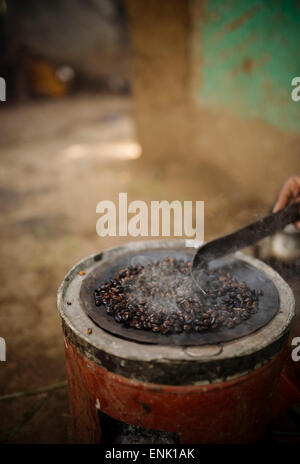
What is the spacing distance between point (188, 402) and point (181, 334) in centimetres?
37

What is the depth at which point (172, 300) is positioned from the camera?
2.28 meters

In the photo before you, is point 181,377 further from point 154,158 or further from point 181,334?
point 154,158

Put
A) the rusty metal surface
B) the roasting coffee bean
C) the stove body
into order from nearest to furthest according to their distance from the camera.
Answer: the stove body → the rusty metal surface → the roasting coffee bean

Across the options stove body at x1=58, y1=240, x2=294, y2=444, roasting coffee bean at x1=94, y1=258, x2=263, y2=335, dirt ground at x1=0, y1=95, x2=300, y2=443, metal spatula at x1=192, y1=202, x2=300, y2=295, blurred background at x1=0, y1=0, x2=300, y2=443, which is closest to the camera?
stove body at x1=58, y1=240, x2=294, y2=444

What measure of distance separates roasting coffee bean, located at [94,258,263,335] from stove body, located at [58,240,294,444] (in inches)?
4.7

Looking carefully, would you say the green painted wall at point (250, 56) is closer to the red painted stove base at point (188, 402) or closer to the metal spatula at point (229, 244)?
the metal spatula at point (229, 244)

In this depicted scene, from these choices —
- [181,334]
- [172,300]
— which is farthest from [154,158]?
[181,334]

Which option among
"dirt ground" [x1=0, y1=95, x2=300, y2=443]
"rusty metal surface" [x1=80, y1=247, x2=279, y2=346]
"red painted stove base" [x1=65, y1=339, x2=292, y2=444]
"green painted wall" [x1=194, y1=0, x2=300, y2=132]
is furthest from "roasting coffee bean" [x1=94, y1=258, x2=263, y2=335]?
"green painted wall" [x1=194, y1=0, x2=300, y2=132]

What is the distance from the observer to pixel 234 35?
6.18 m

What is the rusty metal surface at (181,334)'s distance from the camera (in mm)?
1921

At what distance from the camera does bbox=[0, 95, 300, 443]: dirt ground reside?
3594 millimetres

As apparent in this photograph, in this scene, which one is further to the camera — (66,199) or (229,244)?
(66,199)

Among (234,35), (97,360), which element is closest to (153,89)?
(234,35)

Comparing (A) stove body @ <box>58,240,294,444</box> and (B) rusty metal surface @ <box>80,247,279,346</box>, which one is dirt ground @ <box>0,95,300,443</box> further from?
(B) rusty metal surface @ <box>80,247,279,346</box>
